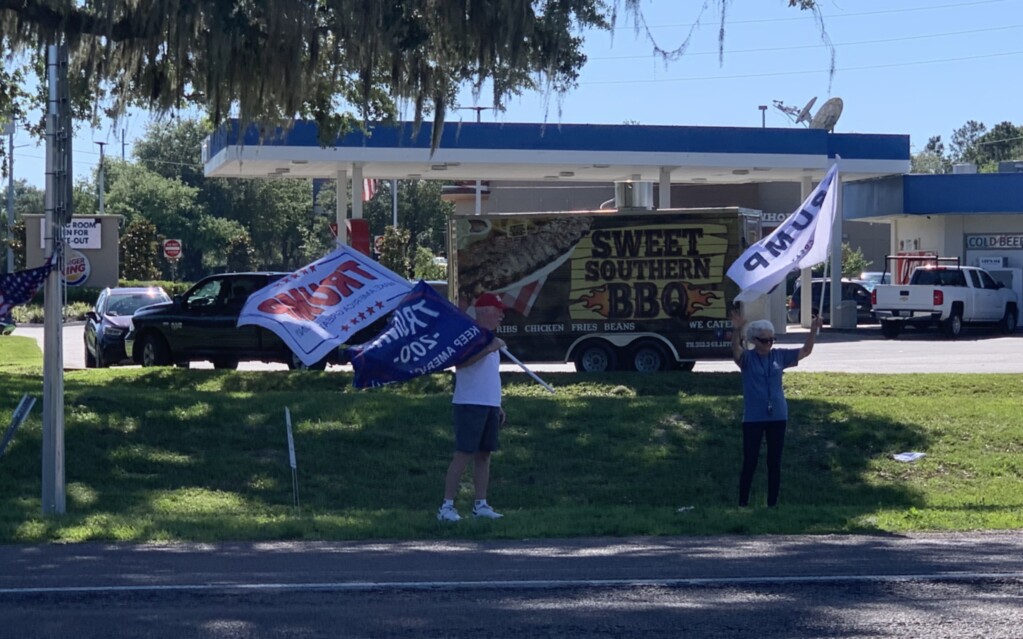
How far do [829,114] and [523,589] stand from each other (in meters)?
31.3

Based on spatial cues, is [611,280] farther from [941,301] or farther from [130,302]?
[941,301]

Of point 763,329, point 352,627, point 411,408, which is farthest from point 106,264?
point 352,627

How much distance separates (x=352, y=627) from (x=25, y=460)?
8433mm

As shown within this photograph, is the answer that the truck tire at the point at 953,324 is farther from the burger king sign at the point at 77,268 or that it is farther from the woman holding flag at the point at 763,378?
the woman holding flag at the point at 763,378

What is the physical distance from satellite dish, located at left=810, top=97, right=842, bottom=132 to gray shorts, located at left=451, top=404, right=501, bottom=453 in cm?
2806

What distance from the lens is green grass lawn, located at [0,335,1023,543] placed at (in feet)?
36.6

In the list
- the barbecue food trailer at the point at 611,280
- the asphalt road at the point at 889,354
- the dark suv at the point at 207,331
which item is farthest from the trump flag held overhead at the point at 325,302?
the dark suv at the point at 207,331

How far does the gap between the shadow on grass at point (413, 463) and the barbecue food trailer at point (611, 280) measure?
4.05 metres

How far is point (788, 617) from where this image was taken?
737 centimetres

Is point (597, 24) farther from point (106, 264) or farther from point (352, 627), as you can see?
point (106, 264)

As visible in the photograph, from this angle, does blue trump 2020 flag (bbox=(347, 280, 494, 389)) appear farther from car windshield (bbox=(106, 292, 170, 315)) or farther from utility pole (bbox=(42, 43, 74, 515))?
car windshield (bbox=(106, 292, 170, 315))

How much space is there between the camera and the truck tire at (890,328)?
35537 millimetres

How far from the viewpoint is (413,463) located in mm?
15109

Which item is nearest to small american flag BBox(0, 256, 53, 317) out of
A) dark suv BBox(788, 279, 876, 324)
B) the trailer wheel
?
the trailer wheel
